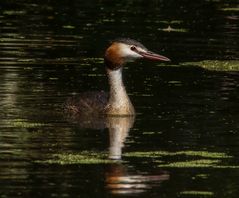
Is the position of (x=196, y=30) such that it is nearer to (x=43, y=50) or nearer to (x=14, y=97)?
(x=43, y=50)

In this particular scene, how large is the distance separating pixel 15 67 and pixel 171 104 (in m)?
5.04

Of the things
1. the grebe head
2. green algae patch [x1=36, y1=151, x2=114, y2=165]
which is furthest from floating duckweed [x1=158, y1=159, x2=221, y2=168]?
the grebe head

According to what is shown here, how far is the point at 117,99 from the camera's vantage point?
68.8 feet

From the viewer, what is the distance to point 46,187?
14.7 metres

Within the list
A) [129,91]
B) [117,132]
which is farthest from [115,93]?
[129,91]

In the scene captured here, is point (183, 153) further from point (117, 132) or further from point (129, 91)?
point (129, 91)

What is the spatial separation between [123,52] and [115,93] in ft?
2.22

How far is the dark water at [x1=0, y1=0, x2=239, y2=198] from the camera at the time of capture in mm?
15227

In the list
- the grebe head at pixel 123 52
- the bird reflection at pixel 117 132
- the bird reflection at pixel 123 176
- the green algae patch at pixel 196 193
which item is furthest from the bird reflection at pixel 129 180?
the grebe head at pixel 123 52

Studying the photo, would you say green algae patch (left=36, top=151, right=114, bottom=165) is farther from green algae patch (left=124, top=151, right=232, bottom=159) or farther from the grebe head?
the grebe head

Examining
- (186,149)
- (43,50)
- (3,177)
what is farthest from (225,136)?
(43,50)

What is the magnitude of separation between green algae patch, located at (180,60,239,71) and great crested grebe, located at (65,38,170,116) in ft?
17.9

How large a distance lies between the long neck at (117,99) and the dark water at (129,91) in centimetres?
24

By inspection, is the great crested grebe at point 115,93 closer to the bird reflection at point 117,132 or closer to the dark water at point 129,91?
the bird reflection at point 117,132
